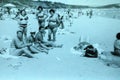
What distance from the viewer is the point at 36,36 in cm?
297

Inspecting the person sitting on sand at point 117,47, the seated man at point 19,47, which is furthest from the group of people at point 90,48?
the seated man at point 19,47

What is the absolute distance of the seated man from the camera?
9.36 ft

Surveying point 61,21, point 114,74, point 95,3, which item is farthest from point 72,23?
point 114,74

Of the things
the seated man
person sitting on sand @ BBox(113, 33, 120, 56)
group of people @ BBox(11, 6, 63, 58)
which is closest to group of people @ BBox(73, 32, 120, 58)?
person sitting on sand @ BBox(113, 33, 120, 56)

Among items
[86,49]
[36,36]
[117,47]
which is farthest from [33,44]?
[117,47]

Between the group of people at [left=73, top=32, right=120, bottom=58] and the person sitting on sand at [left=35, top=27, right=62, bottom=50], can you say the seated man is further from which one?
the group of people at [left=73, top=32, right=120, bottom=58]

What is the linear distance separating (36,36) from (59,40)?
0.31 meters

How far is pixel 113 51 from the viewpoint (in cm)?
294

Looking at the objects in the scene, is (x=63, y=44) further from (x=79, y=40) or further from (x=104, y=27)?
(x=104, y=27)

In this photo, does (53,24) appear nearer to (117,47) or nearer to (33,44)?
(33,44)

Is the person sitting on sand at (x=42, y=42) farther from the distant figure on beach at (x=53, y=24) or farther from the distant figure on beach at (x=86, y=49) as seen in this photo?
the distant figure on beach at (x=86, y=49)

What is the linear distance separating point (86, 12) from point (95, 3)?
18 cm

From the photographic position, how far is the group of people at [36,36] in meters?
2.87

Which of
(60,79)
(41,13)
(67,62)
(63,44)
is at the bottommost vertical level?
(60,79)
